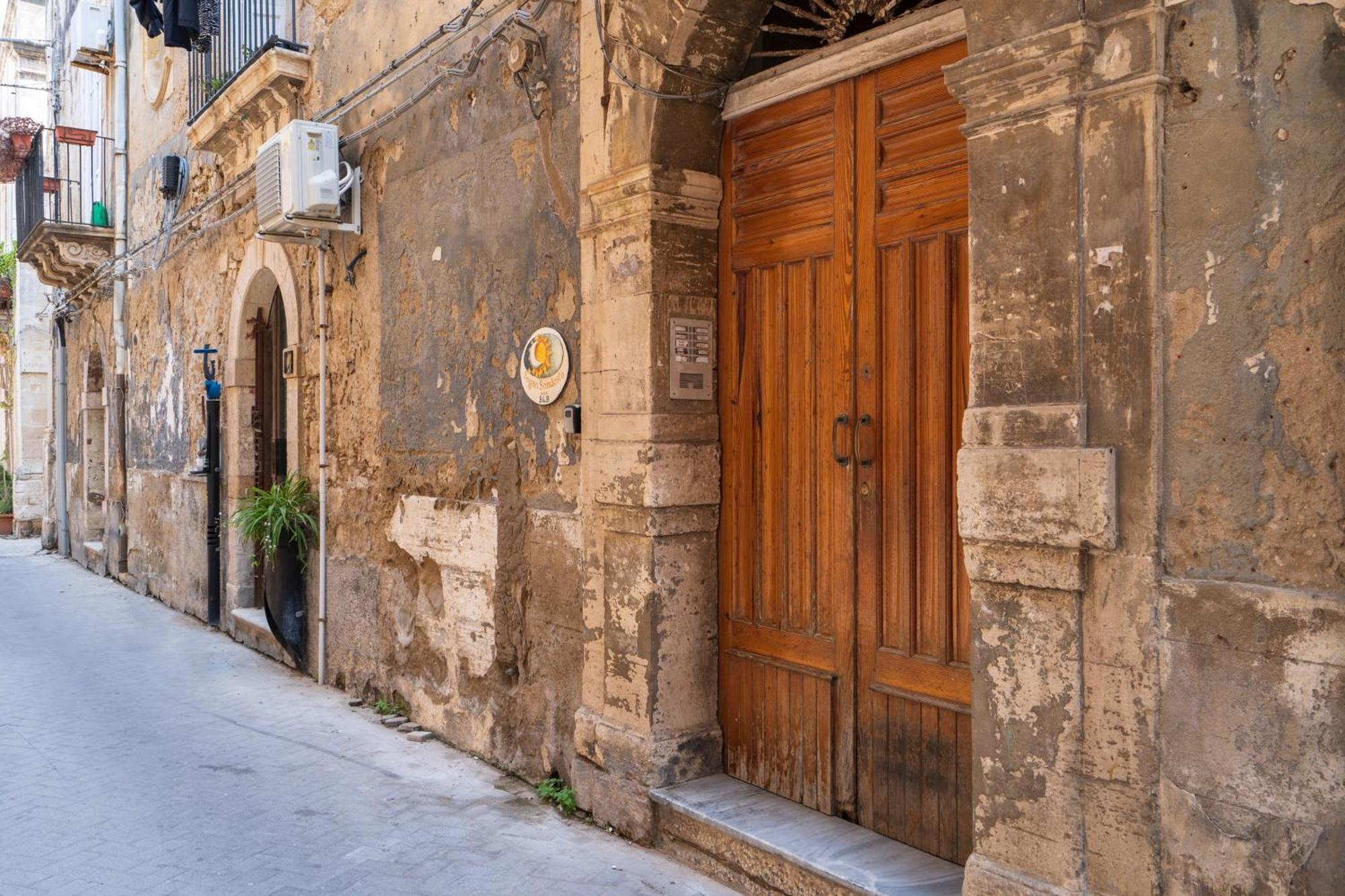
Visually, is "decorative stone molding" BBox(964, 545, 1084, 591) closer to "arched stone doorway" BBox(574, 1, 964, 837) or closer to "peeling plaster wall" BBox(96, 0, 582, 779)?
"arched stone doorway" BBox(574, 1, 964, 837)

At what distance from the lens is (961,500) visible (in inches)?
100

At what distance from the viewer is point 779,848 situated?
3135mm

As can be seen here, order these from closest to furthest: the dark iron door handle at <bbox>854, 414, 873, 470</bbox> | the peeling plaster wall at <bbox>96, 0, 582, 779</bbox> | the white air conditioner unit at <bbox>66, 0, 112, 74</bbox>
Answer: the dark iron door handle at <bbox>854, 414, 873, 470</bbox> → the peeling plaster wall at <bbox>96, 0, 582, 779</bbox> → the white air conditioner unit at <bbox>66, 0, 112, 74</bbox>

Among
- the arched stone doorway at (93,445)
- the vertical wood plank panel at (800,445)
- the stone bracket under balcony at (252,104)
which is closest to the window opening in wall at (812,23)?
the vertical wood plank panel at (800,445)

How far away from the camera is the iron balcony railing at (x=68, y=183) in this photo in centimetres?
1164

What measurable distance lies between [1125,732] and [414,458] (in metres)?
3.85

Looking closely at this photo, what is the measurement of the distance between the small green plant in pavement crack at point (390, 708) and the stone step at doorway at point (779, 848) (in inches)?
88.9

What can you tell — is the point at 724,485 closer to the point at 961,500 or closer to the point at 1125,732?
the point at 961,500

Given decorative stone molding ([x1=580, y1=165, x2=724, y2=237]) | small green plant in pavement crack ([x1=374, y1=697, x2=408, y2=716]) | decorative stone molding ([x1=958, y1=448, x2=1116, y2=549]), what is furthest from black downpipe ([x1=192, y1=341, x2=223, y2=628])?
decorative stone molding ([x1=958, y1=448, x2=1116, y2=549])

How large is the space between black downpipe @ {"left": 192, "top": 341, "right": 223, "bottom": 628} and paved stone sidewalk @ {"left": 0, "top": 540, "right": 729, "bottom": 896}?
151 centimetres

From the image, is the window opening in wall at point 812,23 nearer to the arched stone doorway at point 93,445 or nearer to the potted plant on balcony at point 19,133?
the arched stone doorway at point 93,445

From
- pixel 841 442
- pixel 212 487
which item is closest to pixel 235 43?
pixel 212 487

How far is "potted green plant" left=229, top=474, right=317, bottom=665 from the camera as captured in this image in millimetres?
6332

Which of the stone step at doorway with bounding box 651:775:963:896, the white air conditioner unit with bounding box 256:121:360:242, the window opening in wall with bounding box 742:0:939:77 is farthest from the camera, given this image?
the white air conditioner unit with bounding box 256:121:360:242
